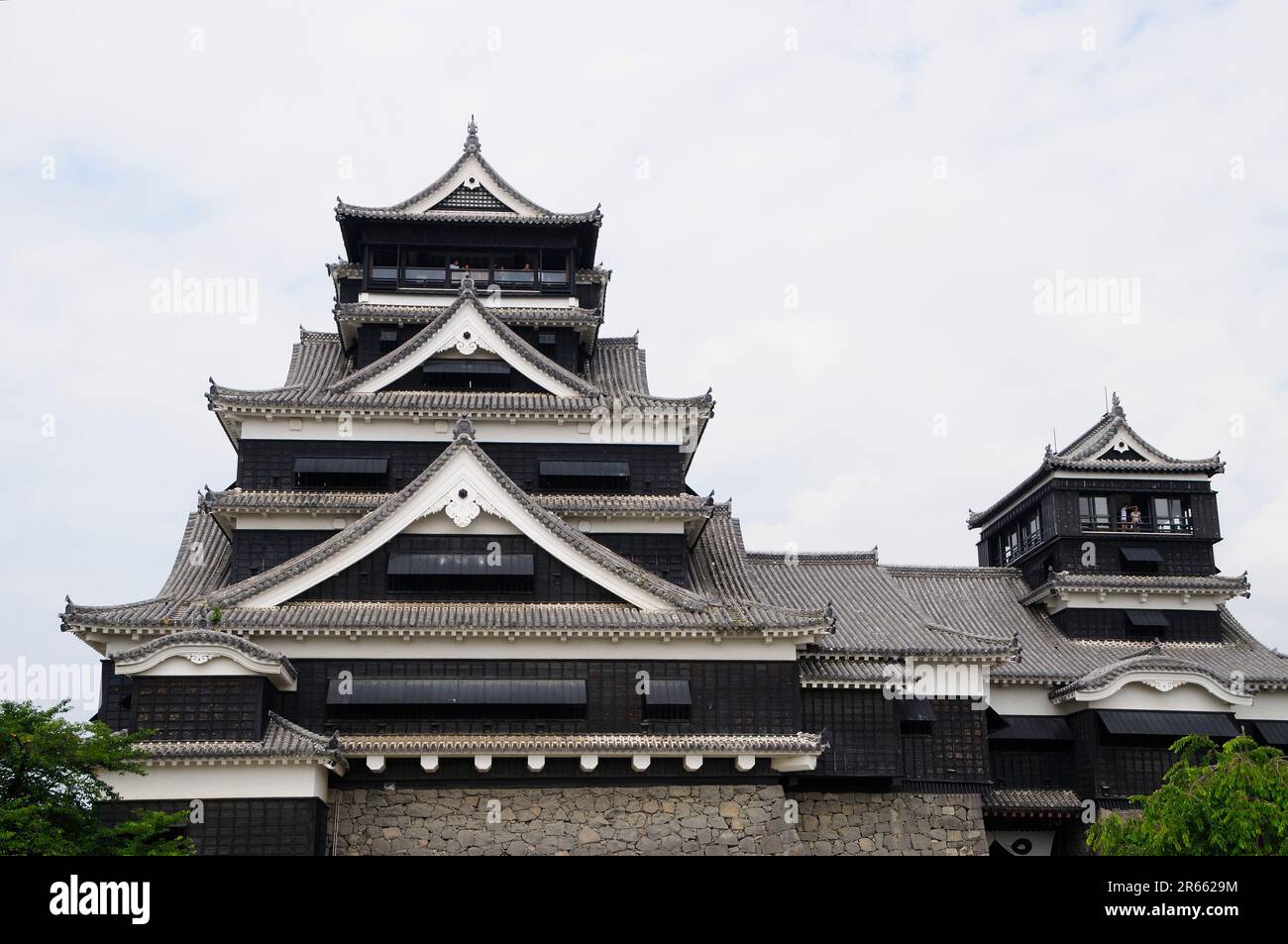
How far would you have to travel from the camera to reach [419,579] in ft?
88.7

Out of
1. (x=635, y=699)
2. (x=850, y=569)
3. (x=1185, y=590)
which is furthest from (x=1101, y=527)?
(x=635, y=699)

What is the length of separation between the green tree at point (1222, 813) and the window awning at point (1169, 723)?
10.4 meters

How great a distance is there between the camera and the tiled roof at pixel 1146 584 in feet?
120

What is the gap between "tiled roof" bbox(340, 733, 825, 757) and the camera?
80.4ft

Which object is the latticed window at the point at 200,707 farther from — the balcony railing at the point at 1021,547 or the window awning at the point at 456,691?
the balcony railing at the point at 1021,547

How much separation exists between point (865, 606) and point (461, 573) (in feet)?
37.9

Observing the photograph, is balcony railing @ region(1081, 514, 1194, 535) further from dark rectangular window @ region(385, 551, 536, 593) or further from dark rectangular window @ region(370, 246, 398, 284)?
dark rectangular window @ region(370, 246, 398, 284)

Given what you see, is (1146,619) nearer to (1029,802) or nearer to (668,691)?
(1029,802)

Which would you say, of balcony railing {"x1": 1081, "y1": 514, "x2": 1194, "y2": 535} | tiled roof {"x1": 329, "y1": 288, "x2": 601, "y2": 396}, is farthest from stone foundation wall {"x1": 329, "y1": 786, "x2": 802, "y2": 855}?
balcony railing {"x1": 1081, "y1": 514, "x2": 1194, "y2": 535}

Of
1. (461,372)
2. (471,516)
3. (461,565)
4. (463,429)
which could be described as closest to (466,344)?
(461,372)

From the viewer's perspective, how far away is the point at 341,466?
98.4 ft

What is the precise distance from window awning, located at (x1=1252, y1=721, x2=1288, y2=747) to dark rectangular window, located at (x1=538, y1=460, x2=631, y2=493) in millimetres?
18809
